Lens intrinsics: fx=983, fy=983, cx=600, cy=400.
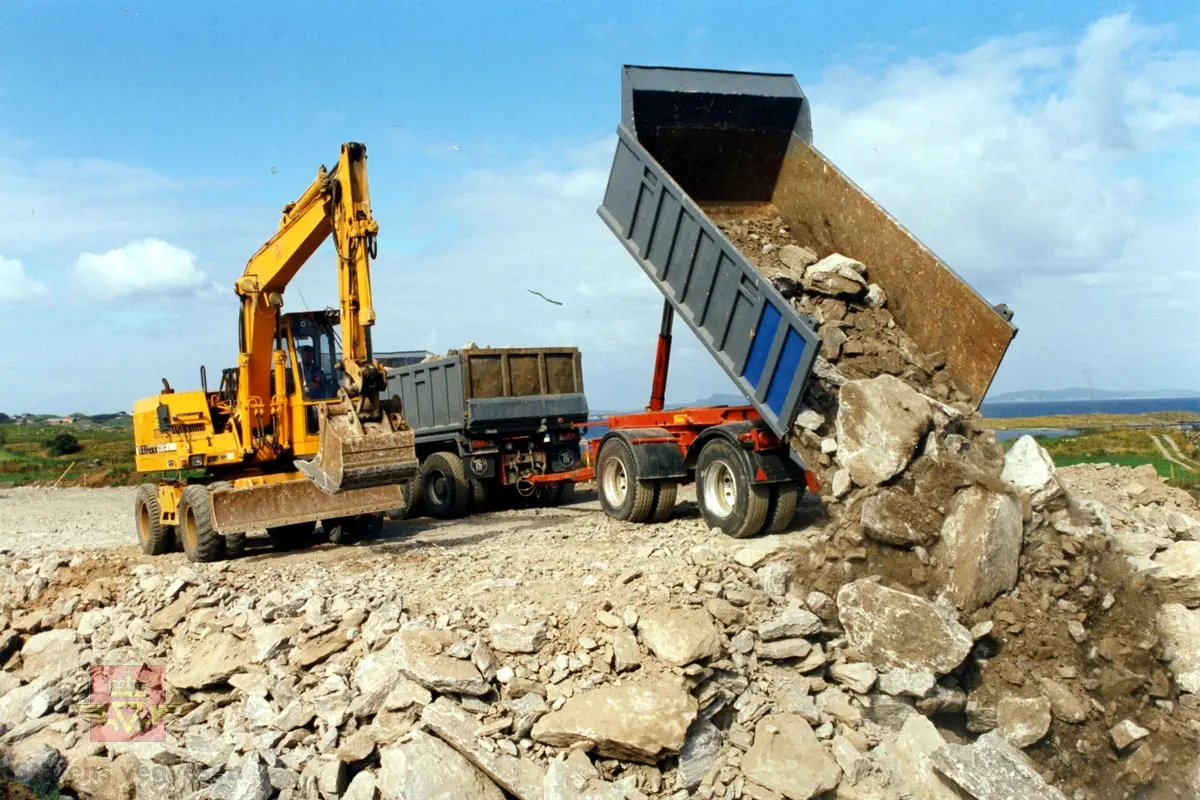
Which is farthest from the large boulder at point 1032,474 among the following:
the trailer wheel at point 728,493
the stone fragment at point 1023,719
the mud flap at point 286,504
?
the mud flap at point 286,504

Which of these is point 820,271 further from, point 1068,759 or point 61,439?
point 61,439

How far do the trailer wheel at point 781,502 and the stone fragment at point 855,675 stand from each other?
2212 mm

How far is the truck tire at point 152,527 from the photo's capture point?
11.2 meters

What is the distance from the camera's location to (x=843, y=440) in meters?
7.54

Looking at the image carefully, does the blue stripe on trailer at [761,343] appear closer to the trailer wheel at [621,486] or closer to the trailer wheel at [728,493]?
the trailer wheel at [728,493]

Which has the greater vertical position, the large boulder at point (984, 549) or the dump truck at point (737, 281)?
the dump truck at point (737, 281)

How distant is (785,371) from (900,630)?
93.0 inches

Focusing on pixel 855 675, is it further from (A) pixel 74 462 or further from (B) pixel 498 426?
(A) pixel 74 462

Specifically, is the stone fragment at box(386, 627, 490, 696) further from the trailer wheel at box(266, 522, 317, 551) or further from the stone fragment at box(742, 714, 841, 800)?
the trailer wheel at box(266, 522, 317, 551)

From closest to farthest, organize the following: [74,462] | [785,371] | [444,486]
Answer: [785,371], [444,486], [74,462]

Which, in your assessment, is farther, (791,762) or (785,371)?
(785,371)

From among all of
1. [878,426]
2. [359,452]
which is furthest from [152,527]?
[878,426]

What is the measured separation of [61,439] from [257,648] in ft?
101

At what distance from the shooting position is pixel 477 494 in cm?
1335
